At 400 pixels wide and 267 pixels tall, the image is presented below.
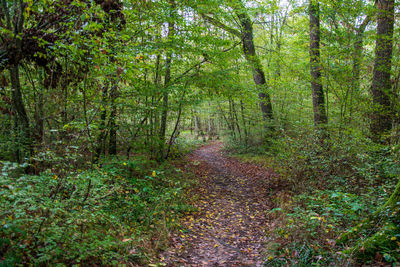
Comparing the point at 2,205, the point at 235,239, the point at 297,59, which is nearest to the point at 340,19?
the point at 297,59

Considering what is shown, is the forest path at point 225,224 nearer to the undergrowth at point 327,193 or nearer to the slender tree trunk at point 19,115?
the undergrowth at point 327,193

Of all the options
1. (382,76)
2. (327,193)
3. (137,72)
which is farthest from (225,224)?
(382,76)

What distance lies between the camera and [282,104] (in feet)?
44.4

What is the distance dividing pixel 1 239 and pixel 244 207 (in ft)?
18.9

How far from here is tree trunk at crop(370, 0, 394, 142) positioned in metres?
7.13

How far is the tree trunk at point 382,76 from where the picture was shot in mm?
7129

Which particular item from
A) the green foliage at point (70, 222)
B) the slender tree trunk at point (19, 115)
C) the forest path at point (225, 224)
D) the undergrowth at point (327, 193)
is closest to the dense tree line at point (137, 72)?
the slender tree trunk at point (19, 115)

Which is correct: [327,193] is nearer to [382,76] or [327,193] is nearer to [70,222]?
[382,76]

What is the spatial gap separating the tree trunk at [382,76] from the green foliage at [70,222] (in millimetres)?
6665

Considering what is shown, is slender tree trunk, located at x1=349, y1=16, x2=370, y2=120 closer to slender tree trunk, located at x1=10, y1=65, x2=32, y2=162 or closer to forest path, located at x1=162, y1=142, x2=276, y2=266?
forest path, located at x1=162, y1=142, x2=276, y2=266

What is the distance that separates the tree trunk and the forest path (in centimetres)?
396

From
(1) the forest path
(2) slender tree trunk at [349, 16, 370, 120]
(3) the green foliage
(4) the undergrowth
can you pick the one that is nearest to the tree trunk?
(2) slender tree trunk at [349, 16, 370, 120]

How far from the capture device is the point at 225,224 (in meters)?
5.93

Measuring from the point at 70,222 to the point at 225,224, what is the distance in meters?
3.80
